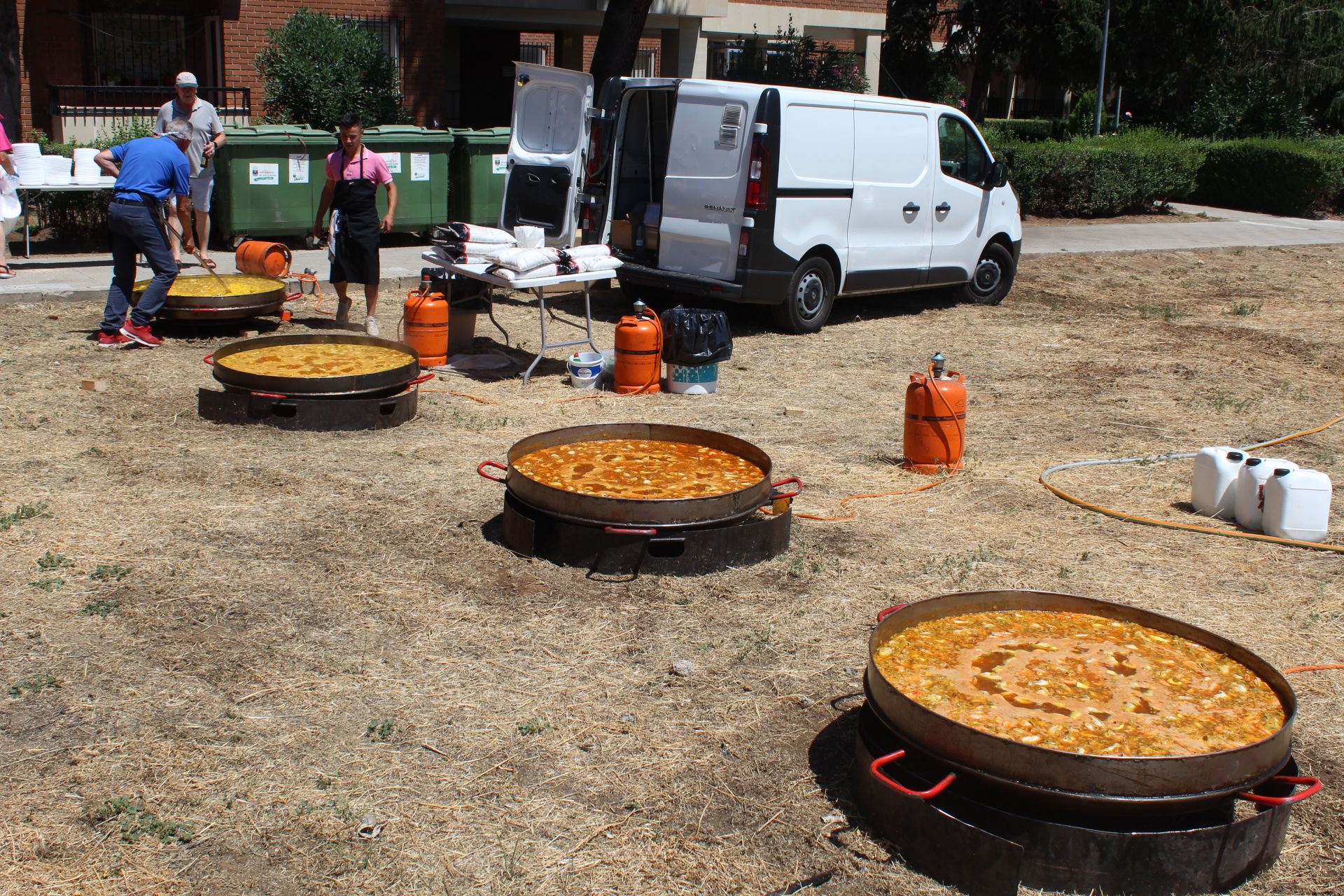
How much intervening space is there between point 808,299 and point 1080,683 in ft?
27.0

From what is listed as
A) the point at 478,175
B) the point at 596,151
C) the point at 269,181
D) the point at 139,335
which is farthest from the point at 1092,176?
the point at 139,335

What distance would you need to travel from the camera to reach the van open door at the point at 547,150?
40.7 feet

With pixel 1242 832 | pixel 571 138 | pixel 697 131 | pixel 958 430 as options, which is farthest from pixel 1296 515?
pixel 571 138

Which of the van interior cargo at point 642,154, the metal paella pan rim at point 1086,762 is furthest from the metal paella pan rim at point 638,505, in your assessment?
the van interior cargo at point 642,154

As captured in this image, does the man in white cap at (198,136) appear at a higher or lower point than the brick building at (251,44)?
lower

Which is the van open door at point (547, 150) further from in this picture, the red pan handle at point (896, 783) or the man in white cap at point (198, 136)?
the red pan handle at point (896, 783)

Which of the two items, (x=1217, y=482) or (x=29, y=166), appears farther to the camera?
(x=29, y=166)

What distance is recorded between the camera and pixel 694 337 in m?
9.66

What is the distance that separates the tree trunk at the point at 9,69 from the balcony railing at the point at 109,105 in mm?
2686

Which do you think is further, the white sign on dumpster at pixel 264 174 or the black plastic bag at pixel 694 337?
the white sign on dumpster at pixel 264 174

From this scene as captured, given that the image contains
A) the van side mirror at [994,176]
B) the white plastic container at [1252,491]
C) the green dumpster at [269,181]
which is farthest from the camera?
the green dumpster at [269,181]

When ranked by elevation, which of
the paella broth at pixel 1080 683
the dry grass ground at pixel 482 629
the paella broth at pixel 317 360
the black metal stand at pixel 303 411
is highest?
the paella broth at pixel 317 360

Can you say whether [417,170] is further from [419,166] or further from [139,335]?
[139,335]

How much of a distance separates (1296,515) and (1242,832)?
11.6 ft
